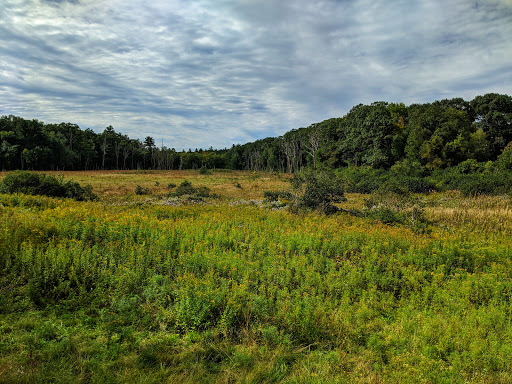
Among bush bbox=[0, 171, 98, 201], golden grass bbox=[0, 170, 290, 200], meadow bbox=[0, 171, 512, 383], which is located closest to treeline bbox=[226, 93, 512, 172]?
golden grass bbox=[0, 170, 290, 200]

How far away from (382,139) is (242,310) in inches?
1941

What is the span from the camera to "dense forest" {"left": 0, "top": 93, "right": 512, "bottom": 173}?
37062 millimetres

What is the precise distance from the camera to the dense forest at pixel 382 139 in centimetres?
3706

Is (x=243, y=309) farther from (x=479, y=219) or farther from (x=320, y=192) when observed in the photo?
(x=479, y=219)

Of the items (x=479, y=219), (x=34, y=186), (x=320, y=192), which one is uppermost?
(x=320, y=192)

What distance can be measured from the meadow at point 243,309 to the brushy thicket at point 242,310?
0.09 ft

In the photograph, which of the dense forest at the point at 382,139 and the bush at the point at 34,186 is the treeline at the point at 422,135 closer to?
the dense forest at the point at 382,139

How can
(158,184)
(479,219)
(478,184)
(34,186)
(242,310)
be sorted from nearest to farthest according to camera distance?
1. (242,310)
2. (479,219)
3. (34,186)
4. (478,184)
5. (158,184)

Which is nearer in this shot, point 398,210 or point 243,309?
point 243,309

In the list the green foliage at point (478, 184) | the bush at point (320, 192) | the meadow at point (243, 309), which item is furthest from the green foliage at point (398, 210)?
the green foliage at point (478, 184)

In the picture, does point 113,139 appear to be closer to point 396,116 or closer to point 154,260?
point 396,116

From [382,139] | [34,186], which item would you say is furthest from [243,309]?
[382,139]

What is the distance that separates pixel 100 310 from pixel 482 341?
6.49 metres

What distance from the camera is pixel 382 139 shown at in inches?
1879
